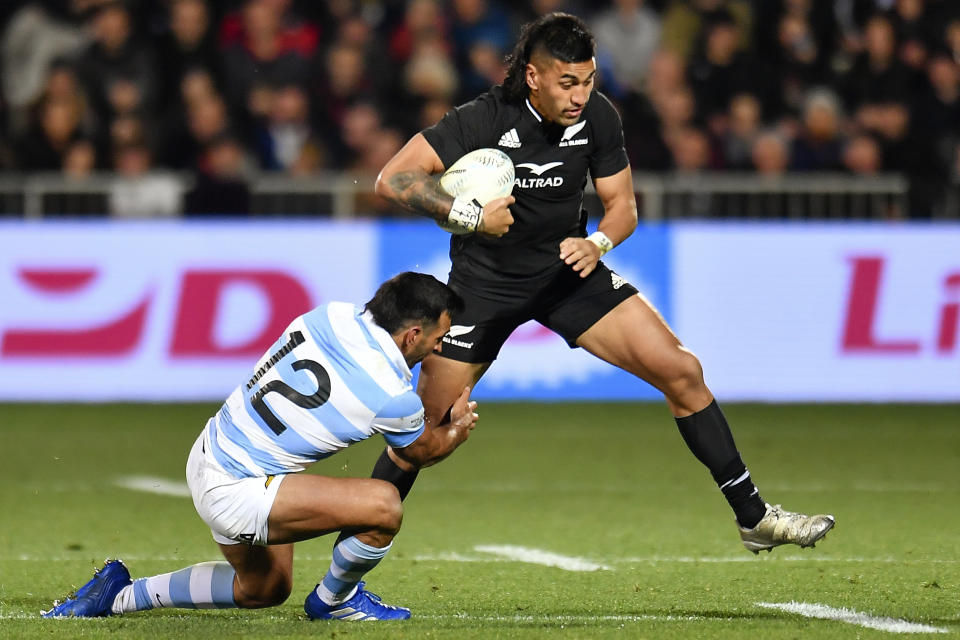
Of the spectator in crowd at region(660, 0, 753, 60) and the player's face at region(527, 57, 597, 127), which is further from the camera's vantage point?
the spectator in crowd at region(660, 0, 753, 60)

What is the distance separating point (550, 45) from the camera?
6.26m

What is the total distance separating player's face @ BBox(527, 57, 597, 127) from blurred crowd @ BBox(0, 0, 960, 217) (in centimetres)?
632

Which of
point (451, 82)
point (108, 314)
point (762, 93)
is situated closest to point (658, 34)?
point (762, 93)

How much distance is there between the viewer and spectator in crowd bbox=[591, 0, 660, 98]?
559 inches

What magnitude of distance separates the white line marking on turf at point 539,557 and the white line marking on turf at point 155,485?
230 centimetres

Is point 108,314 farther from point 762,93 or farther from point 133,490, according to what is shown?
point 762,93

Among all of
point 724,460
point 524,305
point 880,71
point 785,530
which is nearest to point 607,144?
point 524,305

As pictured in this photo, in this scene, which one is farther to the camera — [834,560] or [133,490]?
[133,490]

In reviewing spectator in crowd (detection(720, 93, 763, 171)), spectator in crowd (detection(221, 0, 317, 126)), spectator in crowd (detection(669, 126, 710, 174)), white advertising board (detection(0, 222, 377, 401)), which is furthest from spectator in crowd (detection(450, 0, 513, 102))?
white advertising board (detection(0, 222, 377, 401))

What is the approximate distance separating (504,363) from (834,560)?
17.5ft

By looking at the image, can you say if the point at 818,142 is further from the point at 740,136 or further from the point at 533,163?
the point at 533,163

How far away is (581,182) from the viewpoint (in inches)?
261

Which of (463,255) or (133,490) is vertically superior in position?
(463,255)

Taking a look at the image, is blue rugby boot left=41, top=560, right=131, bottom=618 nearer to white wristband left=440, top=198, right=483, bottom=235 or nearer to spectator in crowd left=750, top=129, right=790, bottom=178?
white wristband left=440, top=198, right=483, bottom=235
